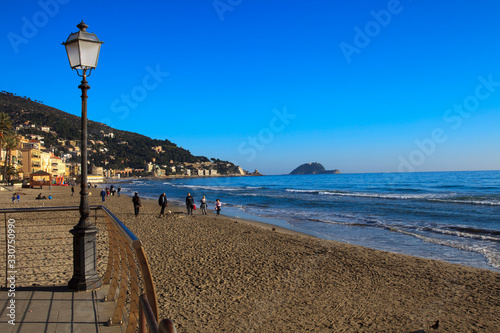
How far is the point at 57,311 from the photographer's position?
3.81 meters

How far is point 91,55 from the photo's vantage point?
470 cm

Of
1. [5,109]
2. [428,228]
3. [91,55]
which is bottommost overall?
[428,228]

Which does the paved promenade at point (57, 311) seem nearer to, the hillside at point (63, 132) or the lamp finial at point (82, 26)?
the lamp finial at point (82, 26)

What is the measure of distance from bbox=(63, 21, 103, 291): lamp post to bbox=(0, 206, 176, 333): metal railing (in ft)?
0.78

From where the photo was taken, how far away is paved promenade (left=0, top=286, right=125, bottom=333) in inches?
133

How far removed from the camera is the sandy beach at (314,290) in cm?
546

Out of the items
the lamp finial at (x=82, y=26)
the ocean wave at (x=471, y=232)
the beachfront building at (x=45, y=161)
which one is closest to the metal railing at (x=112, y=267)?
the lamp finial at (x=82, y=26)

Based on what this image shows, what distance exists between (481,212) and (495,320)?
20.4 meters

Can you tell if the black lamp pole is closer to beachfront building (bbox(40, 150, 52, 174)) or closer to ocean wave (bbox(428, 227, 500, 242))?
ocean wave (bbox(428, 227, 500, 242))

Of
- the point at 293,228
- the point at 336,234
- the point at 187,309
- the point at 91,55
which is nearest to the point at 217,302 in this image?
the point at 187,309

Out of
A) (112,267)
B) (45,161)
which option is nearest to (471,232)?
(112,267)

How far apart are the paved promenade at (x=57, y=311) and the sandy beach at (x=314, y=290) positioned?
56.6 inches

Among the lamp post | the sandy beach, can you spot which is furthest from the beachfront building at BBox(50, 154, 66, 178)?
the lamp post

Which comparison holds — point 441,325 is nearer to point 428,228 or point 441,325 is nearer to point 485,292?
point 485,292
